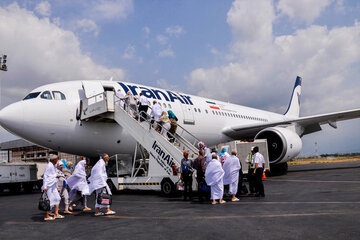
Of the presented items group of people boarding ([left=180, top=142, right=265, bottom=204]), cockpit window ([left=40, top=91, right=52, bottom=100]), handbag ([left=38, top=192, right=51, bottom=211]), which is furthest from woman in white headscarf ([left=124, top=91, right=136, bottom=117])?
handbag ([left=38, top=192, right=51, bottom=211])

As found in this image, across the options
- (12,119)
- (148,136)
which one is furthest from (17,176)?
(148,136)

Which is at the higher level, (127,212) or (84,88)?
(84,88)

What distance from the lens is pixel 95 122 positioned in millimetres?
11070

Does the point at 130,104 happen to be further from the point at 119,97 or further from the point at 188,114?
the point at 188,114

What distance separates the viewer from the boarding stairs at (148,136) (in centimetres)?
980

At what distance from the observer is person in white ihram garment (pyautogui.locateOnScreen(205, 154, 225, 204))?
800cm

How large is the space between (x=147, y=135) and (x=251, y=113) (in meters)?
12.7

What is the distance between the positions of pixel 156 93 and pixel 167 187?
16.8 feet

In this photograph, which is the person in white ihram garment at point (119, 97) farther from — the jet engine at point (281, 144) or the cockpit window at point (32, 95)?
the jet engine at point (281, 144)

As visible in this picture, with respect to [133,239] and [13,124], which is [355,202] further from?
[13,124]

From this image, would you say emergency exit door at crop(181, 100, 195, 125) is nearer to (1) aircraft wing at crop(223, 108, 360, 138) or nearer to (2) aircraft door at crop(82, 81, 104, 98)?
(1) aircraft wing at crop(223, 108, 360, 138)

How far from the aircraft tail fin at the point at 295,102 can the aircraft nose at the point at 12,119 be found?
78.3ft

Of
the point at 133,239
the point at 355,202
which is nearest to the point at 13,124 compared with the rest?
the point at 133,239

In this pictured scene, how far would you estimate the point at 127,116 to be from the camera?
10609 mm
